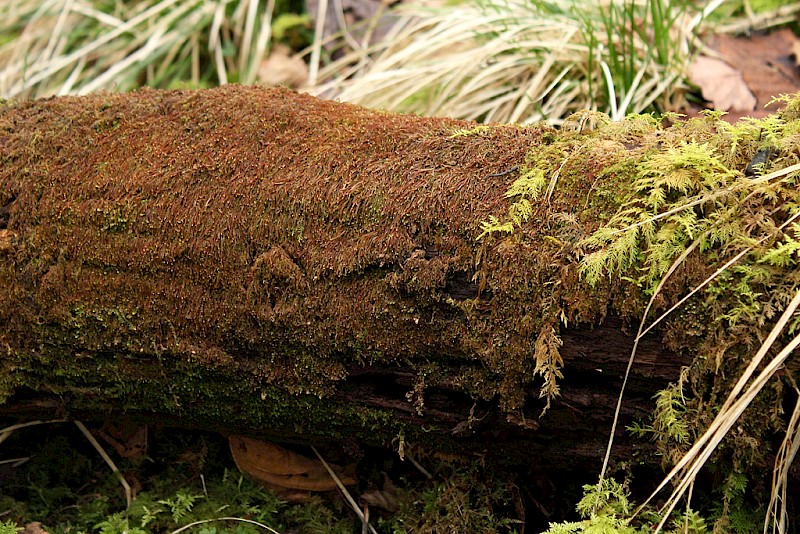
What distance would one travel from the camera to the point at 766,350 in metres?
1.32

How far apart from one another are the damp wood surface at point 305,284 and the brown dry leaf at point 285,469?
160 millimetres

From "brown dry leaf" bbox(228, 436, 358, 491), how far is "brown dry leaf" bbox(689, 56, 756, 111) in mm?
2143

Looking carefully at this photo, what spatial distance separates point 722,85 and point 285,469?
2399 mm

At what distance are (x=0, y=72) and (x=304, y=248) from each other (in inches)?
150

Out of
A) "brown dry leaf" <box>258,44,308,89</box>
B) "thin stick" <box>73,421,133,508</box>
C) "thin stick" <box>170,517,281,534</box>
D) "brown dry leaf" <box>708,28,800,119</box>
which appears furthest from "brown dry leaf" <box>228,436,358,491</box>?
"brown dry leaf" <box>258,44,308,89</box>

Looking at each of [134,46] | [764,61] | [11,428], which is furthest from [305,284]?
[134,46]

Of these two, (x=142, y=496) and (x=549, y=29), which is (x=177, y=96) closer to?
(x=142, y=496)

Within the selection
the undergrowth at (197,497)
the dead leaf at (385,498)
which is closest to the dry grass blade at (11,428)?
the undergrowth at (197,497)

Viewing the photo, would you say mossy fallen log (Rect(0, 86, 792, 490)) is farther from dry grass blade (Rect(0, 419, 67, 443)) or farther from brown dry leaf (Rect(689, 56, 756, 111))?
brown dry leaf (Rect(689, 56, 756, 111))

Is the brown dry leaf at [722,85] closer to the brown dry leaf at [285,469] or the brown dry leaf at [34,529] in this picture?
the brown dry leaf at [285,469]

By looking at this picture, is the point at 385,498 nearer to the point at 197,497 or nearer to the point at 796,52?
the point at 197,497

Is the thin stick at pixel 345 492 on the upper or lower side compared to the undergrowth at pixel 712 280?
lower

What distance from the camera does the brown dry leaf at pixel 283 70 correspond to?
4034 millimetres

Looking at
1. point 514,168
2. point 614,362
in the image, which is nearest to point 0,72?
point 514,168
